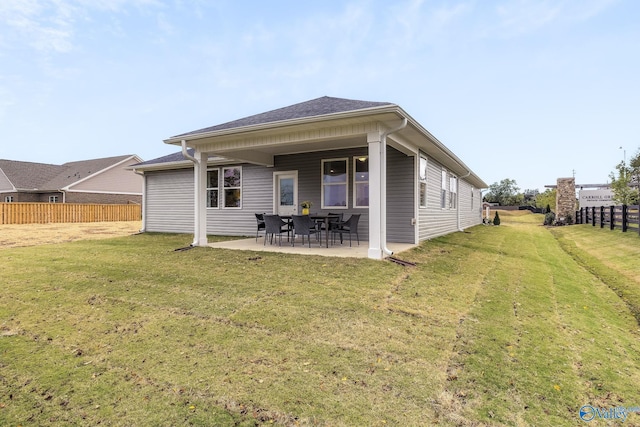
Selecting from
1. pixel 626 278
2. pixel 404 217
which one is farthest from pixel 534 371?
pixel 404 217

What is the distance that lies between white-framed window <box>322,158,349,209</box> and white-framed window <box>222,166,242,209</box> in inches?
131

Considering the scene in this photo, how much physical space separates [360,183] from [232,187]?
482 cm

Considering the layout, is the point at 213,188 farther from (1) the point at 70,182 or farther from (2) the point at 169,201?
(1) the point at 70,182

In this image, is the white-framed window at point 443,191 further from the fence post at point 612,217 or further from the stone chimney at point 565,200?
the stone chimney at point 565,200

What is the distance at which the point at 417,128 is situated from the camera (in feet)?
22.2

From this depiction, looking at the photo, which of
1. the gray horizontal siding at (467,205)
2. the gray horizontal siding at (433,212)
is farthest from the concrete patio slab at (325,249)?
the gray horizontal siding at (467,205)

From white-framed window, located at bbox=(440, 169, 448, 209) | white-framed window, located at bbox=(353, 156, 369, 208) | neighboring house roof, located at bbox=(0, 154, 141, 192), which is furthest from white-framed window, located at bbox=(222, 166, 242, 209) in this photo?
neighboring house roof, located at bbox=(0, 154, 141, 192)

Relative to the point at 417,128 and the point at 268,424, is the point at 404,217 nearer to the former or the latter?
the point at 417,128

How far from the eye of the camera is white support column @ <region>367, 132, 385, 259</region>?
6121 mm

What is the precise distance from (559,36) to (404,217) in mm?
8898

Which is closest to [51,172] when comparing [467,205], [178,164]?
[178,164]

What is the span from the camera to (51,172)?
85.6 ft
